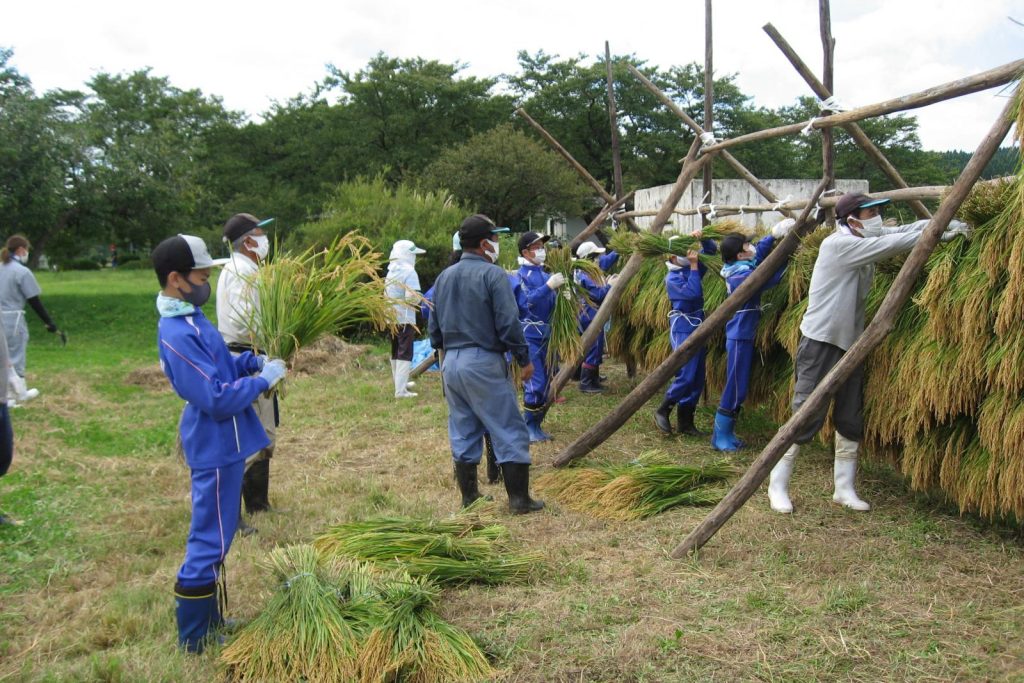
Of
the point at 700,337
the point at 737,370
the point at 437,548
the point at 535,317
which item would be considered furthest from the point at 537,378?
the point at 437,548

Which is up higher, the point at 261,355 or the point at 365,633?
the point at 261,355

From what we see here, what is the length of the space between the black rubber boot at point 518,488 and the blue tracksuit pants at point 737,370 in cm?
201

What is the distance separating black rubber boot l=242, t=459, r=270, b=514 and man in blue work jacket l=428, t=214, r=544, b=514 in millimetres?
1191

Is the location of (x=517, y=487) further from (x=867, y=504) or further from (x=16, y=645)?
(x=16, y=645)

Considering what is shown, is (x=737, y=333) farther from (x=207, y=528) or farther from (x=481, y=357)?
(x=207, y=528)

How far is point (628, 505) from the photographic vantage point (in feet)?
16.3

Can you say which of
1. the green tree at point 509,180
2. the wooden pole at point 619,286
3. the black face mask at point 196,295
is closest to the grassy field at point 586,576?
the wooden pole at point 619,286

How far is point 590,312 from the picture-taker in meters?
7.77

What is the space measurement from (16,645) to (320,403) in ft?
17.6

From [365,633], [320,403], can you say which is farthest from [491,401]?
[320,403]

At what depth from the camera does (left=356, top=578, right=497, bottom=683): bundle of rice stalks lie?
3.06 m

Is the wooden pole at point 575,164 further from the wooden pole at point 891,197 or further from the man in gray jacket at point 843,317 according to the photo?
the man in gray jacket at point 843,317

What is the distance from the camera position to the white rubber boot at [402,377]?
8966 millimetres

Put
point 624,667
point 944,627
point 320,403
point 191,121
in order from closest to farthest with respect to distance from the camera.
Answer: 1. point 624,667
2. point 944,627
3. point 320,403
4. point 191,121
